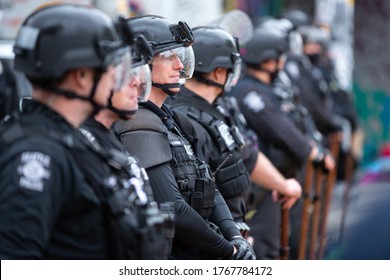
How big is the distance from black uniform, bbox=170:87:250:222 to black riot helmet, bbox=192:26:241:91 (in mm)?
159

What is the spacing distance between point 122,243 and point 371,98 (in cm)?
1151

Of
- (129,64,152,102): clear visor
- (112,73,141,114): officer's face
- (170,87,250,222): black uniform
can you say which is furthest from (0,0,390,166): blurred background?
(112,73,141,114): officer's face

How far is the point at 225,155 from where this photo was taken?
5.31m

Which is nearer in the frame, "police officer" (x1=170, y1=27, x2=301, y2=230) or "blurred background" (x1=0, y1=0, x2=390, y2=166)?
Answer: "police officer" (x1=170, y1=27, x2=301, y2=230)

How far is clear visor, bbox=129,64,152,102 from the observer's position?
12.4ft

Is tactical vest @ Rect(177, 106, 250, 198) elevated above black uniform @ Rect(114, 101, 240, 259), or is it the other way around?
black uniform @ Rect(114, 101, 240, 259)

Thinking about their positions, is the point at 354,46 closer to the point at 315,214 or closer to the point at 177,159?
the point at 315,214

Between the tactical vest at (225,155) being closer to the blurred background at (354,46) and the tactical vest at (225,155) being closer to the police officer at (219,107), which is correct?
the police officer at (219,107)

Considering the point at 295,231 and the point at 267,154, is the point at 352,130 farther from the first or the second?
the point at 267,154

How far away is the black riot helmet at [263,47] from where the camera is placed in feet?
25.2

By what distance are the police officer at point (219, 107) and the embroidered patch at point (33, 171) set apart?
2283mm

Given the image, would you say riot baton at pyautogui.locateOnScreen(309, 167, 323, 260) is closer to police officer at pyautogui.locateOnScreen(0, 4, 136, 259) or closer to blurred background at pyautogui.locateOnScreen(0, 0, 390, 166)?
blurred background at pyautogui.locateOnScreen(0, 0, 390, 166)

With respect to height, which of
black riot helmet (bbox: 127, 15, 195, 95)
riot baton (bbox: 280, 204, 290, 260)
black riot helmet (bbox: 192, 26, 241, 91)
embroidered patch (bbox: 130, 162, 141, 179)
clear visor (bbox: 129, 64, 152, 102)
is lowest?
riot baton (bbox: 280, 204, 290, 260)

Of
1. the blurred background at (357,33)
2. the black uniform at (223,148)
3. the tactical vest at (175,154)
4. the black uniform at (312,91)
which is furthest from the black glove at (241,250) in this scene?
the blurred background at (357,33)
